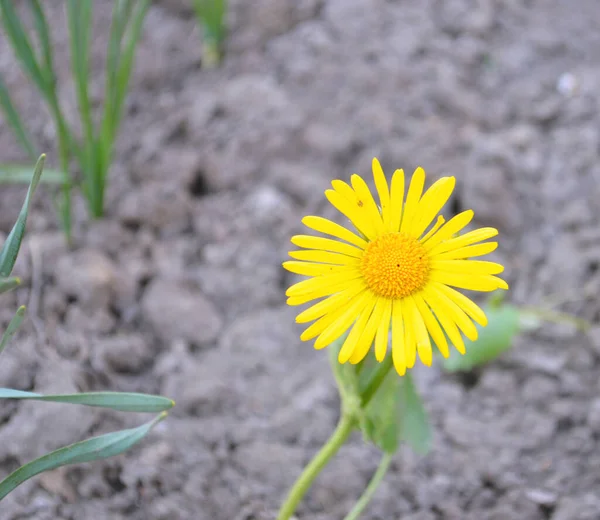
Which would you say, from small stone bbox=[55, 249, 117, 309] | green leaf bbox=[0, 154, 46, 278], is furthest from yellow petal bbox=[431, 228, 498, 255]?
small stone bbox=[55, 249, 117, 309]

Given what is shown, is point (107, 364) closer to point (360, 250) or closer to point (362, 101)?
point (360, 250)

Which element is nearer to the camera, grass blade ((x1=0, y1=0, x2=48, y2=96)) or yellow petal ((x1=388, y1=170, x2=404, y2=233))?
yellow petal ((x1=388, y1=170, x2=404, y2=233))

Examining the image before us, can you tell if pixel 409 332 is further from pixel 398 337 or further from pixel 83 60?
pixel 83 60

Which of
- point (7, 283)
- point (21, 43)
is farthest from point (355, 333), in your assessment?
point (21, 43)

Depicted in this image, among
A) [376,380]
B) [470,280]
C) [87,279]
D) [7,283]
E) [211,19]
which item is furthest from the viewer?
[211,19]

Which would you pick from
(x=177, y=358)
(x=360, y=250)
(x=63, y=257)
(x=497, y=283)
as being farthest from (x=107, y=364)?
(x=497, y=283)

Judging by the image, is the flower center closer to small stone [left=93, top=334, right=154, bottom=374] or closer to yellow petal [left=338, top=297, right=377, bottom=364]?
yellow petal [left=338, top=297, right=377, bottom=364]

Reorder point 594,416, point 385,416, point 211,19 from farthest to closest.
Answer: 1. point 211,19
2. point 594,416
3. point 385,416

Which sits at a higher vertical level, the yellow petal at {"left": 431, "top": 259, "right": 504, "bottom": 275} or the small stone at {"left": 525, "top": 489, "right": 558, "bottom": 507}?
the yellow petal at {"left": 431, "top": 259, "right": 504, "bottom": 275}
